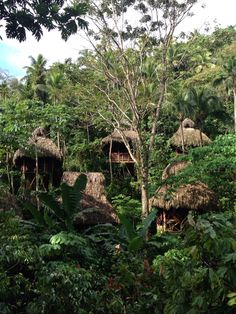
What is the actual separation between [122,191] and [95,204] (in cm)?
794

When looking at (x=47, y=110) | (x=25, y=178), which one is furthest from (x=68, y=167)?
(x=47, y=110)

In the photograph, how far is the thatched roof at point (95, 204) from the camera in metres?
14.9

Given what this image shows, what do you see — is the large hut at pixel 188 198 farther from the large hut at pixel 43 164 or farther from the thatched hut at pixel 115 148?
the thatched hut at pixel 115 148

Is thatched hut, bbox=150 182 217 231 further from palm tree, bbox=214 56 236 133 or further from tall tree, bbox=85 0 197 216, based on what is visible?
palm tree, bbox=214 56 236 133

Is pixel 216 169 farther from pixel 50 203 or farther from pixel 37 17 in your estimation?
pixel 37 17

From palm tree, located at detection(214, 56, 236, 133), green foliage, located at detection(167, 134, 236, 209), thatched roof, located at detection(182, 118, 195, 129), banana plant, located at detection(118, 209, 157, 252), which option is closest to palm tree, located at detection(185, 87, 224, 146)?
thatched roof, located at detection(182, 118, 195, 129)

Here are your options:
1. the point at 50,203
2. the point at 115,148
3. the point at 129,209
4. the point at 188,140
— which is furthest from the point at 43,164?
the point at 50,203

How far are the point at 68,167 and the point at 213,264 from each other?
23.2 meters

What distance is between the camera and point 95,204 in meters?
15.5

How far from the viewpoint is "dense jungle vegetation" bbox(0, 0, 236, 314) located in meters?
2.74

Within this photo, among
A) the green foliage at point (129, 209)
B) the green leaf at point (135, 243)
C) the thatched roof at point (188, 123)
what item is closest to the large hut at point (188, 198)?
the green foliage at point (129, 209)

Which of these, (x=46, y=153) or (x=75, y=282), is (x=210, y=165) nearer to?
(x=75, y=282)

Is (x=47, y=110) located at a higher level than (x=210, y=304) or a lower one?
higher

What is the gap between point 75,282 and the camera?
446cm
